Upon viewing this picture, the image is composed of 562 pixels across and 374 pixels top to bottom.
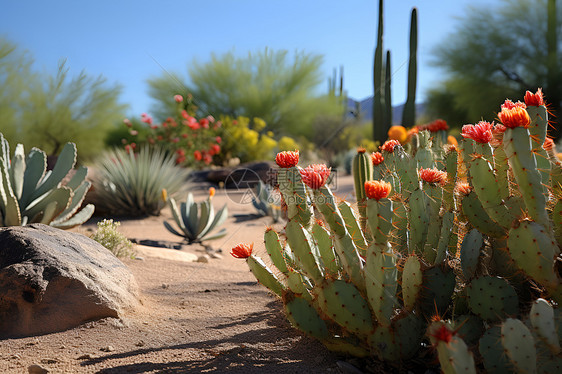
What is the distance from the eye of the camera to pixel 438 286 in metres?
2.50

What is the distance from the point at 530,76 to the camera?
72.9 feet

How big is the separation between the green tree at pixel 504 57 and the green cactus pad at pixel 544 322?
2141 cm

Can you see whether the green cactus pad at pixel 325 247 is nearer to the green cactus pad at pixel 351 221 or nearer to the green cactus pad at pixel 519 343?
the green cactus pad at pixel 351 221

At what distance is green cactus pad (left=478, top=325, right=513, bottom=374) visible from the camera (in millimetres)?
2184

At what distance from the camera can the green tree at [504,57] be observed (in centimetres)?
2158

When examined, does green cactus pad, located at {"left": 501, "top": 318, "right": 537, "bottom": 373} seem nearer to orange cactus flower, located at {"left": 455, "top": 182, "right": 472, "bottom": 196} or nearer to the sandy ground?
the sandy ground

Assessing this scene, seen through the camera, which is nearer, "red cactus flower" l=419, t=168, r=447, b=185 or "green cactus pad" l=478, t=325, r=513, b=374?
"green cactus pad" l=478, t=325, r=513, b=374

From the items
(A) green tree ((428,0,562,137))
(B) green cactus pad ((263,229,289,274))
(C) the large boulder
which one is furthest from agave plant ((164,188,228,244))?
(A) green tree ((428,0,562,137))

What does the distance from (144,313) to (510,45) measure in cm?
2343

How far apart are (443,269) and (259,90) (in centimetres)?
2688

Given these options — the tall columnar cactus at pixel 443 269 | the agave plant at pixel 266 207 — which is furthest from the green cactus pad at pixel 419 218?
the agave plant at pixel 266 207

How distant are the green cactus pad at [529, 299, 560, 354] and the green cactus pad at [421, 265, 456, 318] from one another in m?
0.49

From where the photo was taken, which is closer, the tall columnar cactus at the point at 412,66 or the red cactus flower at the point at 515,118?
the red cactus flower at the point at 515,118

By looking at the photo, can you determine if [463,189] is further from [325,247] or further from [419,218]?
[325,247]
